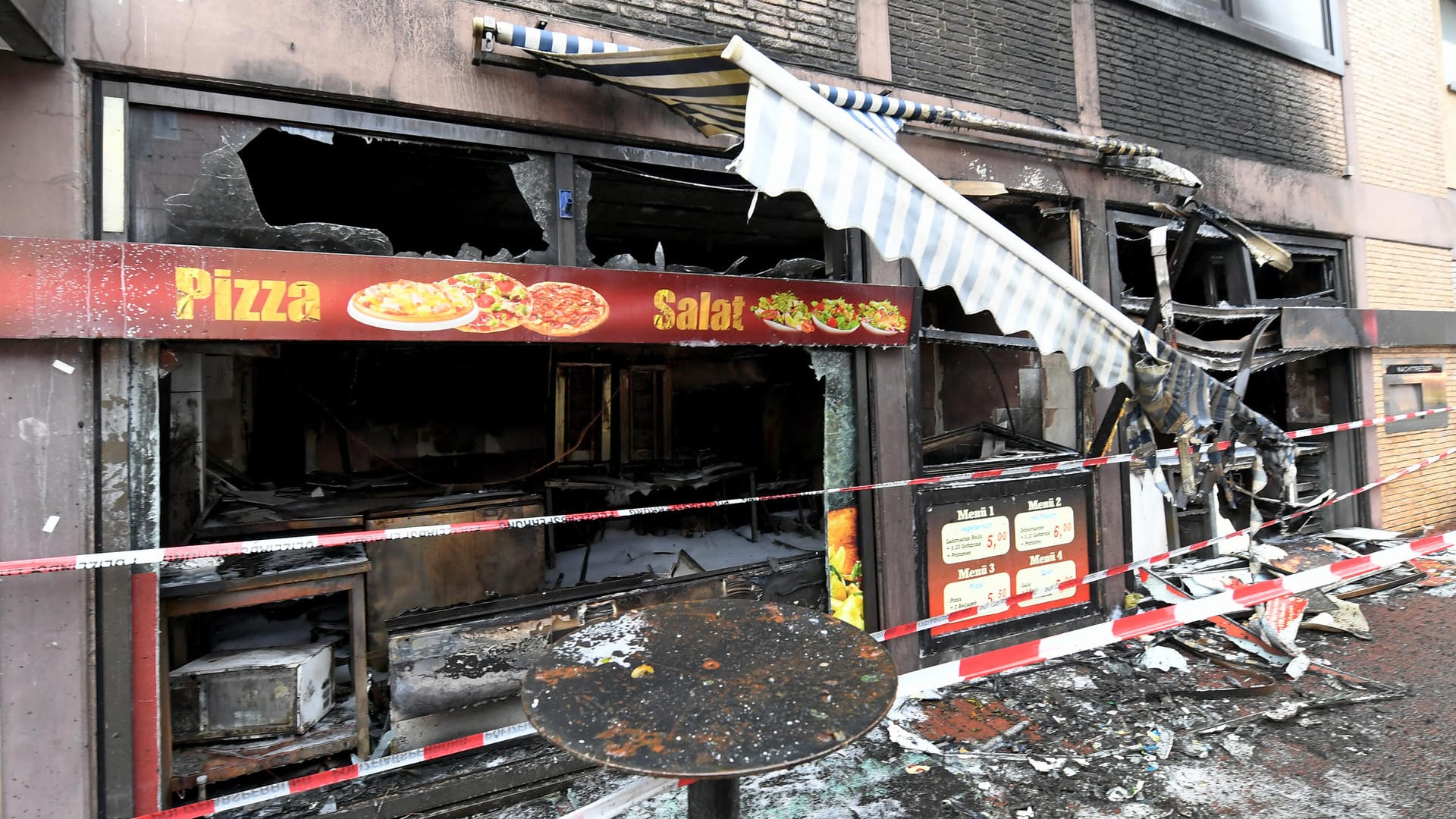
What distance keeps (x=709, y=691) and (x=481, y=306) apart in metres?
2.50

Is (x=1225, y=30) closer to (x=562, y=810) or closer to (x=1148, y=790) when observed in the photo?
(x=1148, y=790)

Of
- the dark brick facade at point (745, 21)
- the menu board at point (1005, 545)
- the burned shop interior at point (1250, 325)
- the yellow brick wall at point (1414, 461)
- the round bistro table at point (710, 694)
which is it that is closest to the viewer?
the round bistro table at point (710, 694)

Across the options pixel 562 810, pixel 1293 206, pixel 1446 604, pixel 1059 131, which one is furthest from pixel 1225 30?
pixel 562 810

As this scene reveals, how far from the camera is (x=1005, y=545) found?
5.41 m

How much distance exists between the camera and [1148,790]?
3.42 m

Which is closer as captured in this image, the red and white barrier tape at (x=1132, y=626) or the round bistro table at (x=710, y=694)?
the round bistro table at (x=710, y=694)

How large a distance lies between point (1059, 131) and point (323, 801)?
7.23 m

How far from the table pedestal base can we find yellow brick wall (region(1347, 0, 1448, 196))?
10723mm

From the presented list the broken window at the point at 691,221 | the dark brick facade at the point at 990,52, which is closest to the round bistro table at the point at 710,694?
the broken window at the point at 691,221

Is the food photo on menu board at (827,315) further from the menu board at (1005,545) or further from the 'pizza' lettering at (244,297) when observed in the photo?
the 'pizza' lettering at (244,297)

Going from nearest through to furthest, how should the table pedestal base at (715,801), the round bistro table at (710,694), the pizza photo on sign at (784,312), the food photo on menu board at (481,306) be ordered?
the round bistro table at (710,694)
the table pedestal base at (715,801)
the food photo on menu board at (481,306)
the pizza photo on sign at (784,312)

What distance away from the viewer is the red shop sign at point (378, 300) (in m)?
2.84

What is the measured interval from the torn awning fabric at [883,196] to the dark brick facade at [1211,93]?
3519 millimetres

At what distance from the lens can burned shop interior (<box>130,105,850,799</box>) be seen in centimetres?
352
